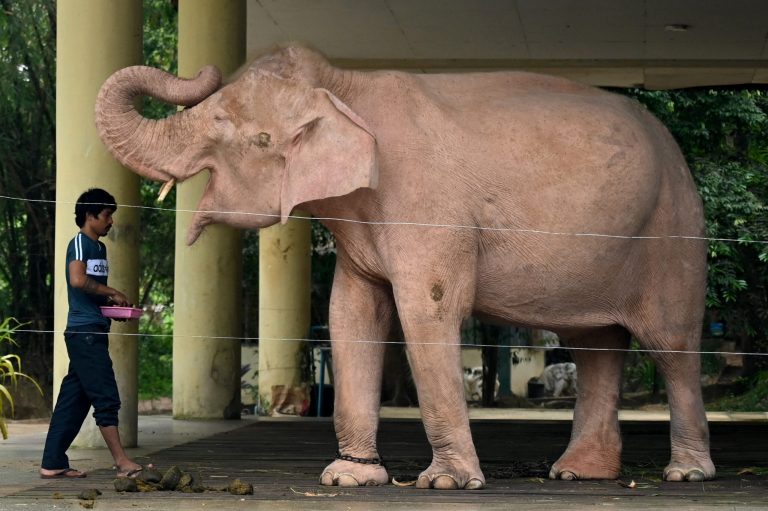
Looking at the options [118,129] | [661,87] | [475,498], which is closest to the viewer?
[475,498]

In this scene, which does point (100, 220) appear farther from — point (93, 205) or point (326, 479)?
point (326, 479)

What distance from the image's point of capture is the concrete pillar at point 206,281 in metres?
13.0

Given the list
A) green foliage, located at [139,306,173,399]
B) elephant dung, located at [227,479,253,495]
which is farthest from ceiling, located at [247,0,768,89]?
green foliage, located at [139,306,173,399]

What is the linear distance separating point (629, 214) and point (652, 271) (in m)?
0.39

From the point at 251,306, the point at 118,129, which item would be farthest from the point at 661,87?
the point at 118,129

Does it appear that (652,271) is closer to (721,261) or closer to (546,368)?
(721,261)

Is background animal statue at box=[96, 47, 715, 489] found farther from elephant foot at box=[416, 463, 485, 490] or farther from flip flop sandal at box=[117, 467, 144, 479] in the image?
flip flop sandal at box=[117, 467, 144, 479]

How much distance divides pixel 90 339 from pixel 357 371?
1.37 m

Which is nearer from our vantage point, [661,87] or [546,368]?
[661,87]

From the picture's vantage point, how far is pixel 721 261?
60.3 feet

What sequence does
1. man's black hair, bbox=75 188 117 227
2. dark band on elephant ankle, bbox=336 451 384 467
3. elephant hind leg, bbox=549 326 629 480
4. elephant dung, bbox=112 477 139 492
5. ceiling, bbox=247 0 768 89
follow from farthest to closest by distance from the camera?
ceiling, bbox=247 0 768 89, elephant hind leg, bbox=549 326 629 480, man's black hair, bbox=75 188 117 227, dark band on elephant ankle, bbox=336 451 384 467, elephant dung, bbox=112 477 139 492

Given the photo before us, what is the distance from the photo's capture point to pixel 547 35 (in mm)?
14453

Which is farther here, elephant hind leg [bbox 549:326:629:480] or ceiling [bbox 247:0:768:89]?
ceiling [bbox 247:0:768:89]

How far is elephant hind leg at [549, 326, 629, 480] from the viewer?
25.8 ft
